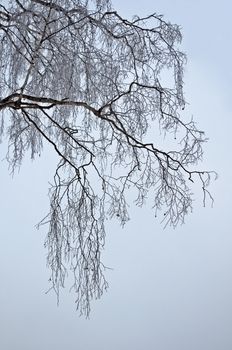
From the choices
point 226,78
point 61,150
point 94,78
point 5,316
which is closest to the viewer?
point 94,78

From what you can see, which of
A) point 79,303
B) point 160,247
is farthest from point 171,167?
point 160,247

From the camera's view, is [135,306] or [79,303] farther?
[135,306]

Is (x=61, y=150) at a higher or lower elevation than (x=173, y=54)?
lower

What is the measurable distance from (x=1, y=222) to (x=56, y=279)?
1776 mm

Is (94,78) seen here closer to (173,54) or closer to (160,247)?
(173,54)

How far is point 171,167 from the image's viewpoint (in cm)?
196

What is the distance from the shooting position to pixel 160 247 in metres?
3.49

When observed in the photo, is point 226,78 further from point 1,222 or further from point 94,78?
point 94,78

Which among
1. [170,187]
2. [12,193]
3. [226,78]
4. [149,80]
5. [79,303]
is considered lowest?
[79,303]

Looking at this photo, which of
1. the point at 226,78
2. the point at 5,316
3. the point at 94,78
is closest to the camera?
the point at 94,78

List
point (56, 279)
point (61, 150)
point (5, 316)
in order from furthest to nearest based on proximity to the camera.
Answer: point (5, 316)
point (61, 150)
point (56, 279)

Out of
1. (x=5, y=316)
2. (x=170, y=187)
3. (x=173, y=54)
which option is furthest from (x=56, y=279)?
(x=5, y=316)

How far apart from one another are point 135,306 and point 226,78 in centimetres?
143

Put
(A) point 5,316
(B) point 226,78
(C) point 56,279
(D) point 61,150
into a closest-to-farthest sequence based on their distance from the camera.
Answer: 1. (C) point 56,279
2. (D) point 61,150
3. (A) point 5,316
4. (B) point 226,78
